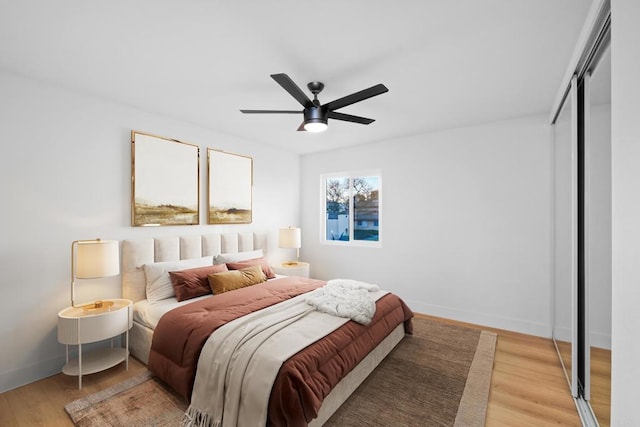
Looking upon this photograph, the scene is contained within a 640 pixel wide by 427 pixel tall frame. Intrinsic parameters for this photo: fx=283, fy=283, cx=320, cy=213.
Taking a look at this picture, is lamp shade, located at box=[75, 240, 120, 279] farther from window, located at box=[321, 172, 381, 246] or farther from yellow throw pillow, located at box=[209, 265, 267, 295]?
window, located at box=[321, 172, 381, 246]

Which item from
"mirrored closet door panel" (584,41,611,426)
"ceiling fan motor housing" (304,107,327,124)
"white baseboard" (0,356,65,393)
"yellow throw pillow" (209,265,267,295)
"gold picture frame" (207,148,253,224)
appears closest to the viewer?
"mirrored closet door panel" (584,41,611,426)

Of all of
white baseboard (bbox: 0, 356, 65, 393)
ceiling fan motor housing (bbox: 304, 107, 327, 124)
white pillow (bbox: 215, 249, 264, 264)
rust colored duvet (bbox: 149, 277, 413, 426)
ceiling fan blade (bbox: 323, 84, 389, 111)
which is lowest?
white baseboard (bbox: 0, 356, 65, 393)

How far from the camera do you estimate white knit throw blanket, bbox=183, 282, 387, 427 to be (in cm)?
170

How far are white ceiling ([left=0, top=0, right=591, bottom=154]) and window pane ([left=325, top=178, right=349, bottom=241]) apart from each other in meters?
2.02

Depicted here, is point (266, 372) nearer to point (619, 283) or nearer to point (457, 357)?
point (619, 283)

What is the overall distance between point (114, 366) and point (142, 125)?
249 cm

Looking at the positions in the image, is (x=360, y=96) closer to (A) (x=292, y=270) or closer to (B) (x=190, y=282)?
(B) (x=190, y=282)

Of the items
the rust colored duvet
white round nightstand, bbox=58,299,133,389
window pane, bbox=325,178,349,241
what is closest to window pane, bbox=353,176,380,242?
window pane, bbox=325,178,349,241

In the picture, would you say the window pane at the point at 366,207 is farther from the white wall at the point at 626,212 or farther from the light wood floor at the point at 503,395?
the white wall at the point at 626,212

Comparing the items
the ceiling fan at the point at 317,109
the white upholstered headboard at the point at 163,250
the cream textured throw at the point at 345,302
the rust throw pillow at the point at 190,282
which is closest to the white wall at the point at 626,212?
the ceiling fan at the point at 317,109

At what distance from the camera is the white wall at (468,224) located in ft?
11.0

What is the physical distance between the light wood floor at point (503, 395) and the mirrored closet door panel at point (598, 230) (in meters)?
0.32

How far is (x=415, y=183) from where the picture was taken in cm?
419

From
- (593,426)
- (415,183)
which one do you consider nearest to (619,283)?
(593,426)
